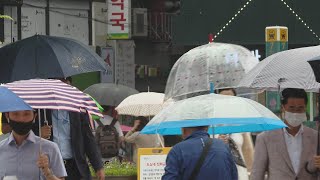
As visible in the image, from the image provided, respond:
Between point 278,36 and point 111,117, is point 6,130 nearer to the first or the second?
point 111,117

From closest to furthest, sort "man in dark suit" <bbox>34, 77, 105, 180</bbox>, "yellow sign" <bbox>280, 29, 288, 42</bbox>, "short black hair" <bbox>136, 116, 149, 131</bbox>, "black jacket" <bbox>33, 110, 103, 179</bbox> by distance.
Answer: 1. "man in dark suit" <bbox>34, 77, 105, 180</bbox>
2. "black jacket" <bbox>33, 110, 103, 179</bbox>
3. "short black hair" <bbox>136, 116, 149, 131</bbox>
4. "yellow sign" <bbox>280, 29, 288, 42</bbox>

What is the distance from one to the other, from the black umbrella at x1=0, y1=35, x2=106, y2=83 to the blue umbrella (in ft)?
7.17

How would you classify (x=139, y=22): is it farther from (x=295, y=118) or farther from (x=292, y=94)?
(x=295, y=118)

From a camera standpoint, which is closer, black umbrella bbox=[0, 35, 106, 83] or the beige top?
black umbrella bbox=[0, 35, 106, 83]

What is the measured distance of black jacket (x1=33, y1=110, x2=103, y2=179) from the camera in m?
9.41

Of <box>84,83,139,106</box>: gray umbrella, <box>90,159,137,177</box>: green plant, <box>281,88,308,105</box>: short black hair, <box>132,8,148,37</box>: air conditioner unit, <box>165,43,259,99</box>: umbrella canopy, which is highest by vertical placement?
<box>132,8,148,37</box>: air conditioner unit

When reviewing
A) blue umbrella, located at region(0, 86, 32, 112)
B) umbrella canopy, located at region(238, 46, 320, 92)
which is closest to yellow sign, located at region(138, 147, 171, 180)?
umbrella canopy, located at region(238, 46, 320, 92)

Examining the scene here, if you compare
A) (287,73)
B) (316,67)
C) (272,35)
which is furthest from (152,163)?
(272,35)

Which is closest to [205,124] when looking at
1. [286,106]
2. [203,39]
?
[286,106]

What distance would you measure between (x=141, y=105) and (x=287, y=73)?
6.96m

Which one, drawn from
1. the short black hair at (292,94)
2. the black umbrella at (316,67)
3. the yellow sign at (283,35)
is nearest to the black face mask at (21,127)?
the short black hair at (292,94)

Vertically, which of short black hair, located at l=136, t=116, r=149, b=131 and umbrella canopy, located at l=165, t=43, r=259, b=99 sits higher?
umbrella canopy, located at l=165, t=43, r=259, b=99

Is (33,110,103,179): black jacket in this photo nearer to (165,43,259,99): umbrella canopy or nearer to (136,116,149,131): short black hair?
(165,43,259,99): umbrella canopy

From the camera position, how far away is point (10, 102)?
6.69 m
